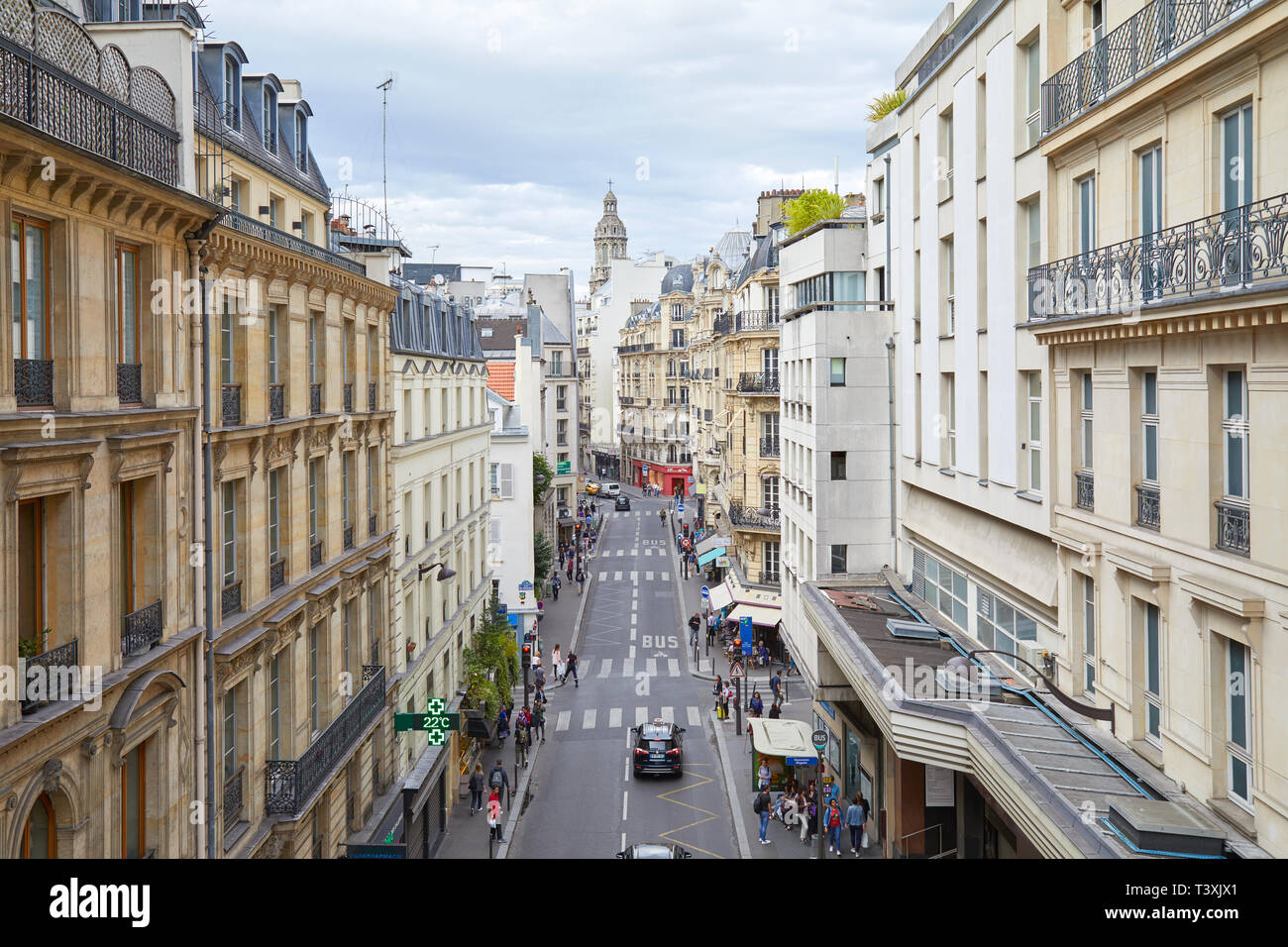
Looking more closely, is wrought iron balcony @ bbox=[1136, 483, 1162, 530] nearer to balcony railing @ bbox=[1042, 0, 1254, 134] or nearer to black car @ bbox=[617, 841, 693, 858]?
balcony railing @ bbox=[1042, 0, 1254, 134]

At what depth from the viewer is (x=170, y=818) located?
45.0ft

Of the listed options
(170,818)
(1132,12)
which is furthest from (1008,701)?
(170,818)

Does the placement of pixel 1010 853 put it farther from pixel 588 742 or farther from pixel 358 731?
pixel 588 742

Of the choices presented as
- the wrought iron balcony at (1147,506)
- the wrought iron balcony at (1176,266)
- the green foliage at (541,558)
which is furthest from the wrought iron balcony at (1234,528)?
the green foliage at (541,558)

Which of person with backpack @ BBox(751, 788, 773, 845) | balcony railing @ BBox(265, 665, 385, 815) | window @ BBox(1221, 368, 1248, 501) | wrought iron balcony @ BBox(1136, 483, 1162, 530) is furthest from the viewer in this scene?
person with backpack @ BBox(751, 788, 773, 845)

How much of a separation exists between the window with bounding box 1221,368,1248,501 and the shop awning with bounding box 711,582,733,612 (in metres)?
39.9

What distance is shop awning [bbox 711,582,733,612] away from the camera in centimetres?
5097

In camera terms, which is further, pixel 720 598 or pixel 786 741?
pixel 720 598

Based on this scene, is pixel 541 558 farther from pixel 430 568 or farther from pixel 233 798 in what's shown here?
pixel 233 798

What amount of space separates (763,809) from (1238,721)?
→ 19.0 metres

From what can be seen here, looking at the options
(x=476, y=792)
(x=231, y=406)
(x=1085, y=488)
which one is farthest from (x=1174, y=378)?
(x=476, y=792)

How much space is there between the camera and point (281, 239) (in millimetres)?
18094

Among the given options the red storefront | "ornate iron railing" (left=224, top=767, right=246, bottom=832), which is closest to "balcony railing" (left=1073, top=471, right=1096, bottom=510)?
"ornate iron railing" (left=224, top=767, right=246, bottom=832)

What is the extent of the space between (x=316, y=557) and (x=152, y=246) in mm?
8417
